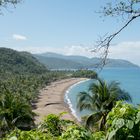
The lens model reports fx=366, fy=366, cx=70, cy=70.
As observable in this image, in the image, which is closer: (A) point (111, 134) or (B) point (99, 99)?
(A) point (111, 134)

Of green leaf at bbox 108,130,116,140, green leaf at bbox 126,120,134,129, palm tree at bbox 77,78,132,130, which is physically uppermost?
green leaf at bbox 126,120,134,129

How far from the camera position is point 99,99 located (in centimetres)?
3475

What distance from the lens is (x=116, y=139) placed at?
3.79 m

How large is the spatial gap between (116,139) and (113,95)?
3063 centimetres

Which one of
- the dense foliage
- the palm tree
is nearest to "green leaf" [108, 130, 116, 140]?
the dense foliage

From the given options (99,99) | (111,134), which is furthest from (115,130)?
(99,99)

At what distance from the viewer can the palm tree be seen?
3334cm

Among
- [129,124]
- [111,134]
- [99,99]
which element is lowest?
[99,99]

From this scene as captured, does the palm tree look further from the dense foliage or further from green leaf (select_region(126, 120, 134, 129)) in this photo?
green leaf (select_region(126, 120, 134, 129))

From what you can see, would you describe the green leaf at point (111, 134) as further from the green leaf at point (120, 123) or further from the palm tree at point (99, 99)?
the palm tree at point (99, 99)

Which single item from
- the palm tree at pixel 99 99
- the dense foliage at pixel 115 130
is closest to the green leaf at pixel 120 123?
the dense foliage at pixel 115 130

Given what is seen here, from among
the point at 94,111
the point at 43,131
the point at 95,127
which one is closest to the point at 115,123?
the point at 43,131

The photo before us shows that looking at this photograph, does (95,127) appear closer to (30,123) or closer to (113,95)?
(113,95)

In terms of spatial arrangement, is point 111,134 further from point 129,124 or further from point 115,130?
point 129,124
